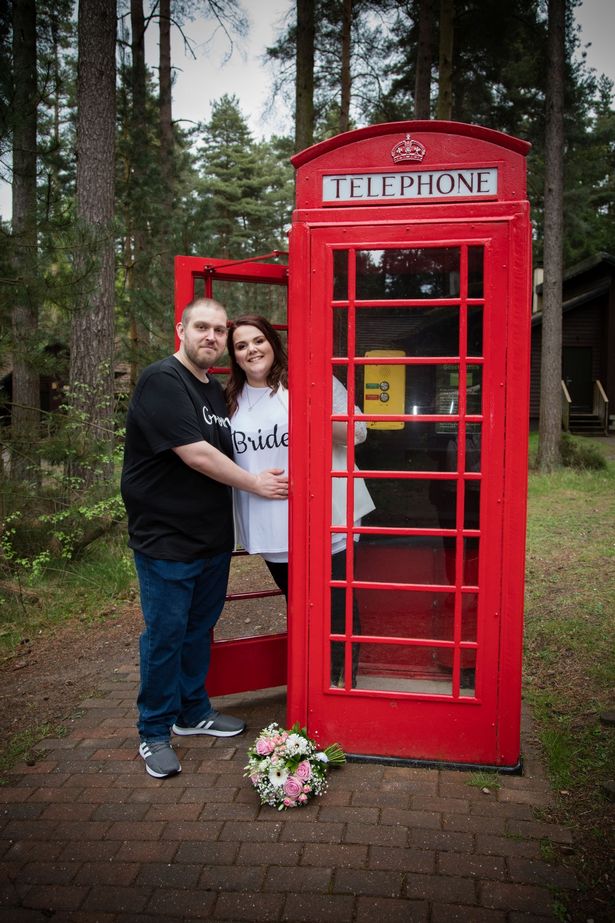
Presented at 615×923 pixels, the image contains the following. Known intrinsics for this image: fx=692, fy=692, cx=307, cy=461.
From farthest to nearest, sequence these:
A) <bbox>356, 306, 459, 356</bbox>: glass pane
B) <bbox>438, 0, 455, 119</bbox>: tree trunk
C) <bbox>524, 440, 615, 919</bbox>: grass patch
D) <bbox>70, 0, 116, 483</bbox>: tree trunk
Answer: <bbox>438, 0, 455, 119</bbox>: tree trunk < <bbox>70, 0, 116, 483</bbox>: tree trunk < <bbox>356, 306, 459, 356</bbox>: glass pane < <bbox>524, 440, 615, 919</bbox>: grass patch

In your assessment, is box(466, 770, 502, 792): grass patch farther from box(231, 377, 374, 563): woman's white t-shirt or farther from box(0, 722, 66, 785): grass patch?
box(0, 722, 66, 785): grass patch

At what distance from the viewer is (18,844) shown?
8.86ft

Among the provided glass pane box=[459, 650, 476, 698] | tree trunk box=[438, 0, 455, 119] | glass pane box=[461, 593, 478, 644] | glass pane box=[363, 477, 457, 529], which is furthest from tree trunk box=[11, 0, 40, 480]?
tree trunk box=[438, 0, 455, 119]

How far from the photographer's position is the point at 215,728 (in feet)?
11.8

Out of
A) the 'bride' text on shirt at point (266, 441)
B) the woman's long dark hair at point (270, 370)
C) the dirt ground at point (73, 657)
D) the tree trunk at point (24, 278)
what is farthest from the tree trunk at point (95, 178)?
the 'bride' text on shirt at point (266, 441)

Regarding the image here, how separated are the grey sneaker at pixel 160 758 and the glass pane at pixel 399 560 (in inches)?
47.9

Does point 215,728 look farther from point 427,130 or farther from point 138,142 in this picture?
point 138,142

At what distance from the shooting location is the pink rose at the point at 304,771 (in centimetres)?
290

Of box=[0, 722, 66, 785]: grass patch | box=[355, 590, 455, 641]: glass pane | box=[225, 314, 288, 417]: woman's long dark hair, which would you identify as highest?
box=[225, 314, 288, 417]: woman's long dark hair

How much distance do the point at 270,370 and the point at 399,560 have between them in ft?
3.65

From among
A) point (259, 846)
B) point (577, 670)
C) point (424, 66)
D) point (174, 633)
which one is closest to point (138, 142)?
point (424, 66)

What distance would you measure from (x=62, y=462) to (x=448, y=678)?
410cm

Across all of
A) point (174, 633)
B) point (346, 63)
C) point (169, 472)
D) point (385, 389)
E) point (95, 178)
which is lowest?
point (174, 633)

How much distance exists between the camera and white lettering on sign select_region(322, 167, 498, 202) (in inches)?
115
